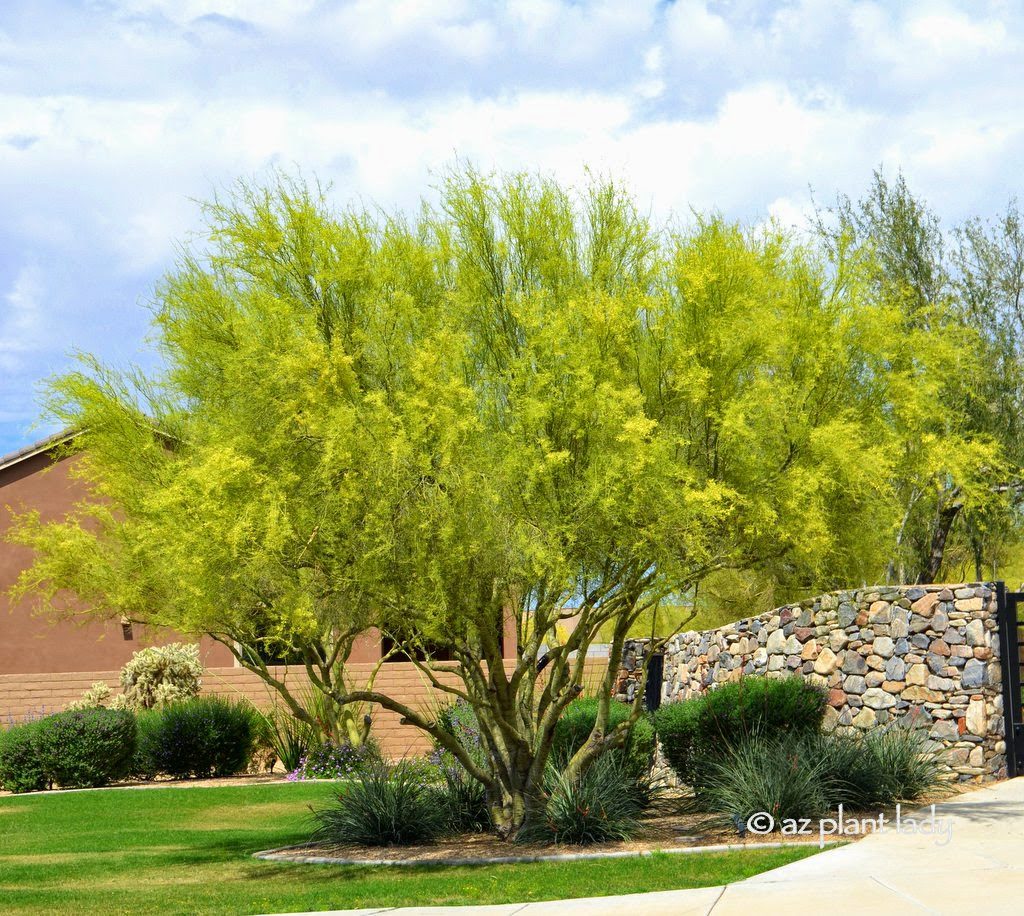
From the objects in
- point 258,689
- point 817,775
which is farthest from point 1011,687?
point 258,689

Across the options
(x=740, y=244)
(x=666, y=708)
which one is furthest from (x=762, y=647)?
(x=740, y=244)

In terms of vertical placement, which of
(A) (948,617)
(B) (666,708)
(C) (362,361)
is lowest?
(B) (666,708)

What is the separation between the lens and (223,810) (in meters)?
16.7

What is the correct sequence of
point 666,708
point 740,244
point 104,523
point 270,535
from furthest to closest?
point 104,523, point 666,708, point 740,244, point 270,535

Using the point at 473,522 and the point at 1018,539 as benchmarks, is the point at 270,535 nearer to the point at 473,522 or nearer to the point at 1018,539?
the point at 473,522

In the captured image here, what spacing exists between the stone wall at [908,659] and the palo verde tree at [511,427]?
1054mm

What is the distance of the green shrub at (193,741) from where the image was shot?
20.8 meters

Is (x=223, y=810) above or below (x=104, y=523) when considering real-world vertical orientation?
below

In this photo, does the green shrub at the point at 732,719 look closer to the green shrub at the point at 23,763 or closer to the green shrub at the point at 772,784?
the green shrub at the point at 772,784

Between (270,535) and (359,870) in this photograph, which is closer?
(270,535)

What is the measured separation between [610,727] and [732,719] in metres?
1.76

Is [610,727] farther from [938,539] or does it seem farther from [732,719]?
[938,539]

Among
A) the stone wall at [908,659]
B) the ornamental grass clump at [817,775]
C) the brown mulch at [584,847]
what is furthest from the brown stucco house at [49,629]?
the ornamental grass clump at [817,775]

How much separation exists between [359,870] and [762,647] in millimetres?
7572
